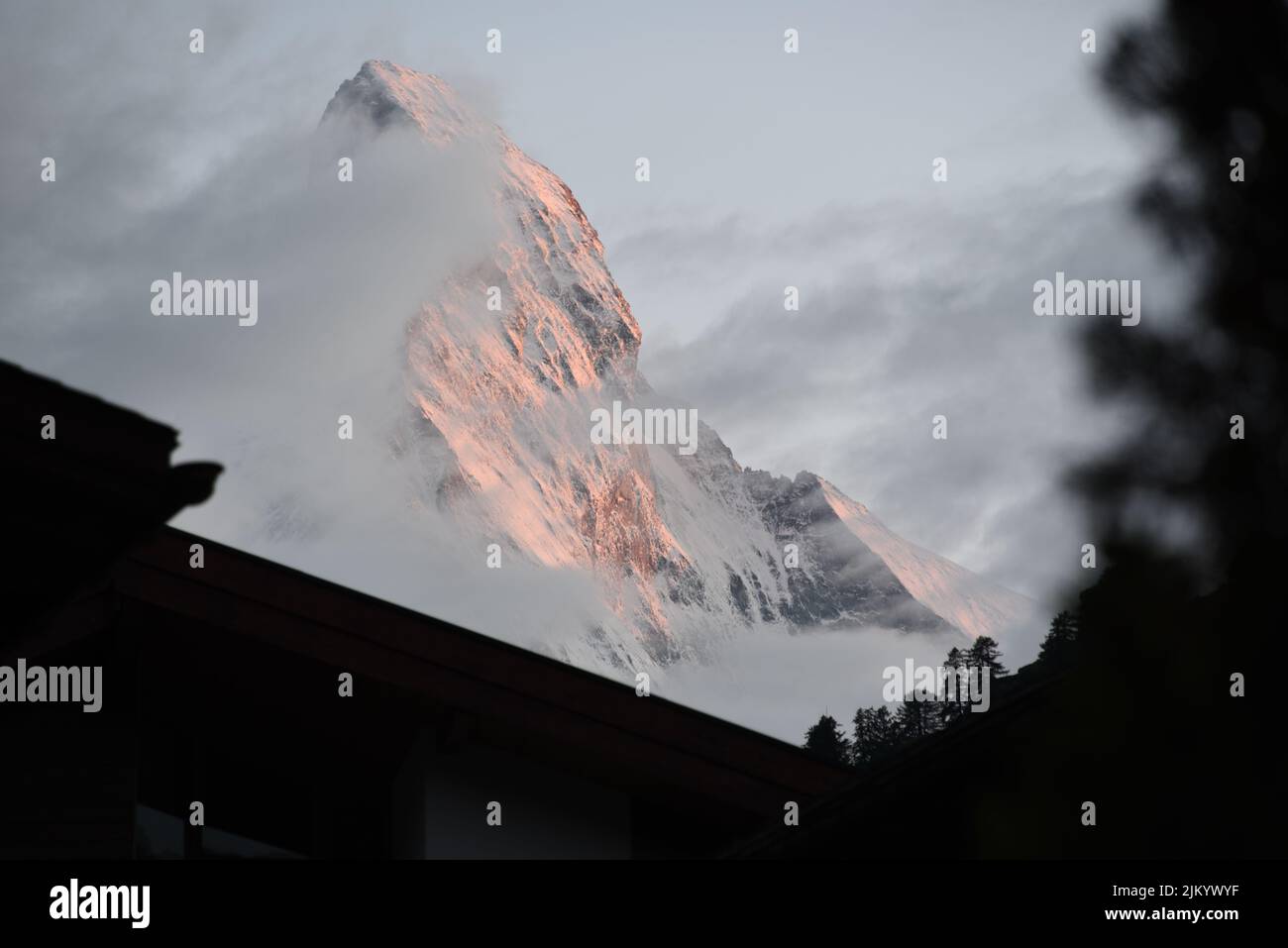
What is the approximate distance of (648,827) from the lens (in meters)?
8.57

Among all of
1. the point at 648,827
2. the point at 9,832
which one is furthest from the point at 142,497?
the point at 648,827

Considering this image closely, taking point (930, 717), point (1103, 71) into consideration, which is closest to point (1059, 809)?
point (1103, 71)

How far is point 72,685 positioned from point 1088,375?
5847 millimetres

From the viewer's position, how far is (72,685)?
26.4 feet

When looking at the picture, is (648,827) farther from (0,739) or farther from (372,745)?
(0,739)

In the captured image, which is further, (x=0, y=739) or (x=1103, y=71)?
(x=0, y=739)

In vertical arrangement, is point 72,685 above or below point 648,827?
above

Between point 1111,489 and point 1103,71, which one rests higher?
point 1103,71

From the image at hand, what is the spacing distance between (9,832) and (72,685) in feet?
2.86
